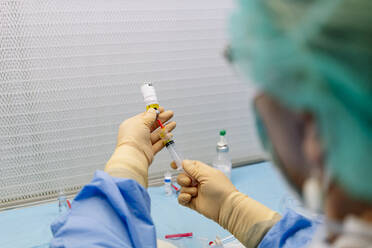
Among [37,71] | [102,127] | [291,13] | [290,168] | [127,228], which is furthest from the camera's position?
[102,127]

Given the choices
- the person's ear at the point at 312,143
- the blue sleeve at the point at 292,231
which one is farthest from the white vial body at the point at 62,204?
the person's ear at the point at 312,143

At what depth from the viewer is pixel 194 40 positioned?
1506 millimetres

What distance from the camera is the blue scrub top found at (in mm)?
784

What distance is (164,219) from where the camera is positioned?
1.31m

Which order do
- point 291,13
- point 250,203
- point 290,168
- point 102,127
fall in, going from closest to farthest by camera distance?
1. point 291,13
2. point 290,168
3. point 250,203
4. point 102,127

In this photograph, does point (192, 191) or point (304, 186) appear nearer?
point (304, 186)

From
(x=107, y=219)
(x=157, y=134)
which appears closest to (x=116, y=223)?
(x=107, y=219)

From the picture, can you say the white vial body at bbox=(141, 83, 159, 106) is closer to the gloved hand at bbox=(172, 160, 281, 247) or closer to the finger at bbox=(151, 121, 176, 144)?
the finger at bbox=(151, 121, 176, 144)

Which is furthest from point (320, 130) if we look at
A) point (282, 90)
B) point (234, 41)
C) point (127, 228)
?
point (127, 228)

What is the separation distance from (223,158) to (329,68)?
124cm

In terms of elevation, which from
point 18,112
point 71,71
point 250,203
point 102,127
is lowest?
point 250,203

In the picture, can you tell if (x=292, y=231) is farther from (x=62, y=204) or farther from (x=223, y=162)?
(x=62, y=204)

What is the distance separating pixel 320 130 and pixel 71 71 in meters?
1.10

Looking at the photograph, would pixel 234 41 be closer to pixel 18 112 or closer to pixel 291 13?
pixel 291 13
